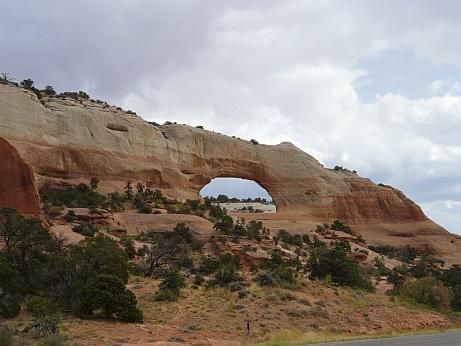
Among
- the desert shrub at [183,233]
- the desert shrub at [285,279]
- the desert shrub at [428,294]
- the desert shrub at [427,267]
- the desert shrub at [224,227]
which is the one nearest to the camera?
the desert shrub at [285,279]

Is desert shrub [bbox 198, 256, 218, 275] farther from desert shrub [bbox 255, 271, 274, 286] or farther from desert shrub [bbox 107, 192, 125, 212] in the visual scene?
desert shrub [bbox 107, 192, 125, 212]

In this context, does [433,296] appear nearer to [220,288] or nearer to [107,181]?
[220,288]

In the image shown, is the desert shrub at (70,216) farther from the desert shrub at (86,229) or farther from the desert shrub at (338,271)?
the desert shrub at (338,271)

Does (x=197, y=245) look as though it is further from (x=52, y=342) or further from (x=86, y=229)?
(x=52, y=342)

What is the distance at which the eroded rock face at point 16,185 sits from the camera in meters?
33.6

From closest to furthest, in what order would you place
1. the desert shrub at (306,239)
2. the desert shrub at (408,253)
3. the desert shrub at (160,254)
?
the desert shrub at (160,254)
the desert shrub at (306,239)
the desert shrub at (408,253)

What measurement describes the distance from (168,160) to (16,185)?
2507 centimetres

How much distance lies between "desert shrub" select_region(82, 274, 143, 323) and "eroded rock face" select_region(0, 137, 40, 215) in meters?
15.9

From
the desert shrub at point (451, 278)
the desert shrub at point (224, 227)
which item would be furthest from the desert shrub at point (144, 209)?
the desert shrub at point (451, 278)

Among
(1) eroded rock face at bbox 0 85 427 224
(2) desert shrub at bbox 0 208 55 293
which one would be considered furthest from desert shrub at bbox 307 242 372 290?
(1) eroded rock face at bbox 0 85 427 224

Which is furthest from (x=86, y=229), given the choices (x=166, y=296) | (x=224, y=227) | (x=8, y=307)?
(x=8, y=307)

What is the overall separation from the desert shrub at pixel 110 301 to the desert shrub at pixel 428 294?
16.1m

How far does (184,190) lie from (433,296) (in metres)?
32.8

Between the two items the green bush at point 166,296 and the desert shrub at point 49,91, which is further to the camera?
the desert shrub at point 49,91
